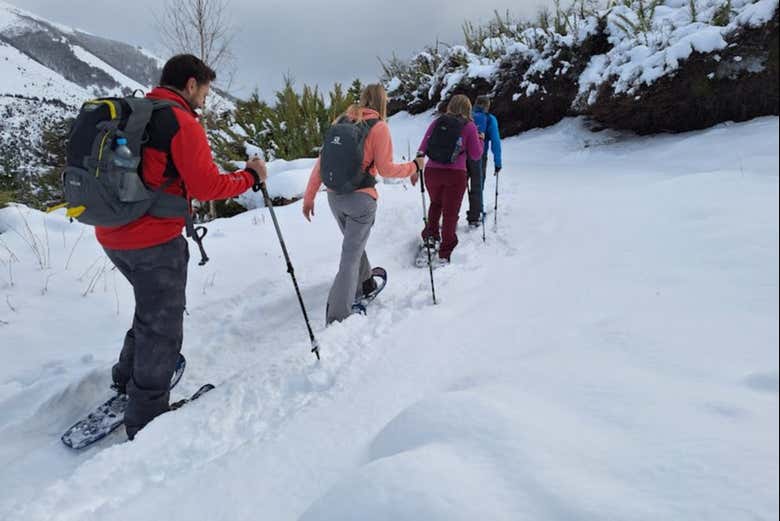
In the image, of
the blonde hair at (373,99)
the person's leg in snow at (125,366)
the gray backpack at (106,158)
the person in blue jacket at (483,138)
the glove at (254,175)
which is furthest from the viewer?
the person in blue jacket at (483,138)

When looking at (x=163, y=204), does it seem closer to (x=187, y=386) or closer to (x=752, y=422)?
(x=187, y=386)

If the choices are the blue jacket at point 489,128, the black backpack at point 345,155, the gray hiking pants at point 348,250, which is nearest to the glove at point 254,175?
the black backpack at point 345,155

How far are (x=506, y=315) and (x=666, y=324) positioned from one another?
1502 millimetres

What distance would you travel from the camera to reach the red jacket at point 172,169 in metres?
2.38

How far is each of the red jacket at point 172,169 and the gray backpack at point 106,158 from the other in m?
0.07

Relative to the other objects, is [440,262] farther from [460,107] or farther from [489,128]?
[489,128]

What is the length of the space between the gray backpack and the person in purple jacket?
3.05 metres

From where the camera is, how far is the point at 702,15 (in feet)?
24.5

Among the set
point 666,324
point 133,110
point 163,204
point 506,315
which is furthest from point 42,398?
point 666,324

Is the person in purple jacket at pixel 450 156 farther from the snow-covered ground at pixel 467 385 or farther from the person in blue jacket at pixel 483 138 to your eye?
the person in blue jacket at pixel 483 138

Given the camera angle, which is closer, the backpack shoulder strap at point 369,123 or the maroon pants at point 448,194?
the backpack shoulder strap at point 369,123

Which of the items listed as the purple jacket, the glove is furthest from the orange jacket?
the purple jacket

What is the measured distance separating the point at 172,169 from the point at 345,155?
1307 mm

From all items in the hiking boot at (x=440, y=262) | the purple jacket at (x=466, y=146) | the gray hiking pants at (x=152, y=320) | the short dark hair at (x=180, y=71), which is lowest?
the hiking boot at (x=440, y=262)
